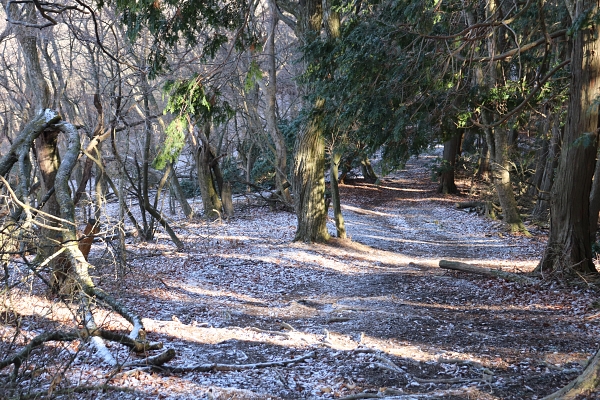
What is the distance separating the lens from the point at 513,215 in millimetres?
17516

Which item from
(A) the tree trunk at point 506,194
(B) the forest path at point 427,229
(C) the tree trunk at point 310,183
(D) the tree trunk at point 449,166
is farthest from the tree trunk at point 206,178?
(D) the tree trunk at point 449,166

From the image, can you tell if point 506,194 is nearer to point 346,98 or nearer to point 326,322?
point 346,98

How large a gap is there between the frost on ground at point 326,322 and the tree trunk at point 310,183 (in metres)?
0.66

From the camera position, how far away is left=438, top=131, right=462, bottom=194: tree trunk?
2641 cm

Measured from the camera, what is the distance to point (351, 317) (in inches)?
336

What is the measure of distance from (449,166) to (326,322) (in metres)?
19.6

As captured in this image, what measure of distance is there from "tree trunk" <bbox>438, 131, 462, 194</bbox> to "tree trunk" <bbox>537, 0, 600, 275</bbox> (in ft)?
54.5

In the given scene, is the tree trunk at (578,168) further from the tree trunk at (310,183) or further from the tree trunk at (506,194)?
the tree trunk at (506,194)

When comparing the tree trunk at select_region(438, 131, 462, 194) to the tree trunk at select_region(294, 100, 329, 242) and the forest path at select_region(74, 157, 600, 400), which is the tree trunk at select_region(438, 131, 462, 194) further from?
the tree trunk at select_region(294, 100, 329, 242)

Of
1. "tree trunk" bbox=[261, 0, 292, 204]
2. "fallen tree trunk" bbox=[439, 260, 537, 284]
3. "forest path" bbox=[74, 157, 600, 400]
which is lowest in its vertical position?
"forest path" bbox=[74, 157, 600, 400]

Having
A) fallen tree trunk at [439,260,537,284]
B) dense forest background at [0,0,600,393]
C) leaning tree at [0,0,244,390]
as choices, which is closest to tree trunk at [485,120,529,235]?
dense forest background at [0,0,600,393]

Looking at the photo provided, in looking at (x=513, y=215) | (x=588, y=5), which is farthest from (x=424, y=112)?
(x=513, y=215)

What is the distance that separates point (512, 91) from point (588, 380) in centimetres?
871

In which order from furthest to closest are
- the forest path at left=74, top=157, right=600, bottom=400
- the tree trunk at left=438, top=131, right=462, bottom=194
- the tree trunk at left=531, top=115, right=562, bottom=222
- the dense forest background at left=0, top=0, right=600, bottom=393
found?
the tree trunk at left=438, top=131, right=462, bottom=194
the tree trunk at left=531, top=115, right=562, bottom=222
the dense forest background at left=0, top=0, right=600, bottom=393
the forest path at left=74, top=157, right=600, bottom=400
